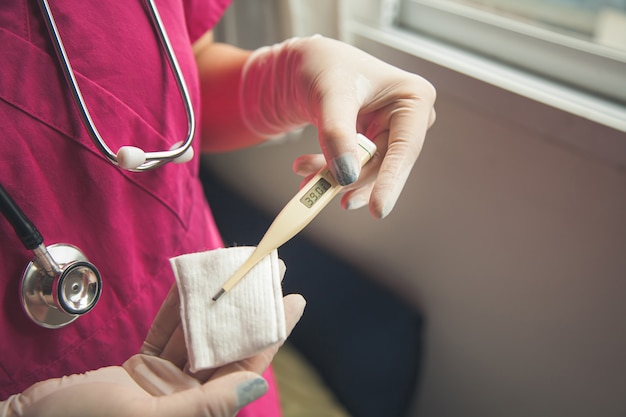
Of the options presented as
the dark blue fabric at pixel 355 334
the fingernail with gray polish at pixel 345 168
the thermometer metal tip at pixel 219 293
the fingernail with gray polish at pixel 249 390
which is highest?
the fingernail with gray polish at pixel 345 168

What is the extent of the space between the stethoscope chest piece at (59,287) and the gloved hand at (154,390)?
58 mm

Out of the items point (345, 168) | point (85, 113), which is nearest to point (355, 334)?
point (345, 168)

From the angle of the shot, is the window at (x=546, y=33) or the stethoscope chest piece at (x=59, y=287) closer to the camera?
the stethoscope chest piece at (x=59, y=287)

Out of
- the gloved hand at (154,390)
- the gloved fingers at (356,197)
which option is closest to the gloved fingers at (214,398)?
the gloved hand at (154,390)

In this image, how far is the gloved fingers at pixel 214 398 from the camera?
405 millimetres

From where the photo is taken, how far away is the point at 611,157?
639mm

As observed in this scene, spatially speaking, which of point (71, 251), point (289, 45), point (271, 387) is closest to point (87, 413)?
point (71, 251)

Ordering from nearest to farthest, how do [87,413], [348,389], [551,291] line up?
1. [87,413]
2. [551,291]
3. [348,389]

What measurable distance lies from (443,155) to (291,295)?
46cm

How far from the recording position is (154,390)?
0.44 metres

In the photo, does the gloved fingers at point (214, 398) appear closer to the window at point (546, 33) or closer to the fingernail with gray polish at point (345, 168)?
the fingernail with gray polish at point (345, 168)

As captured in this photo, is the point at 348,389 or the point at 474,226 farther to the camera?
the point at 348,389

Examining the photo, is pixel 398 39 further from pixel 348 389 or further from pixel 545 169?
pixel 348 389

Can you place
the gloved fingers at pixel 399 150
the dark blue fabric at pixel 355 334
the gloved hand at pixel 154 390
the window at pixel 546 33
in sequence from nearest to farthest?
the gloved hand at pixel 154 390 → the gloved fingers at pixel 399 150 → the window at pixel 546 33 → the dark blue fabric at pixel 355 334
